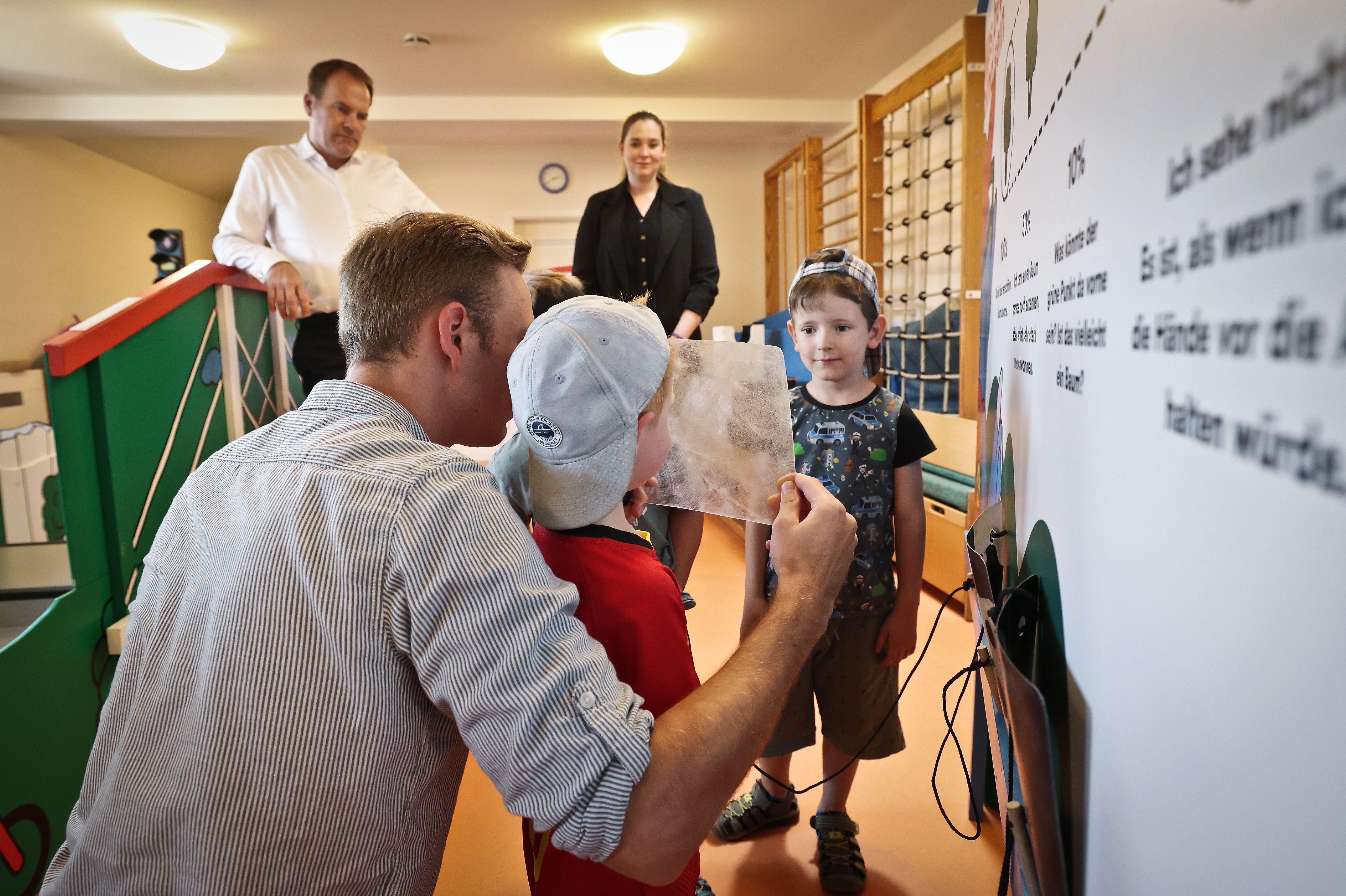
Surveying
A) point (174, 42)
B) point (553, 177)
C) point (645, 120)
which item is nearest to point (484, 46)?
point (174, 42)

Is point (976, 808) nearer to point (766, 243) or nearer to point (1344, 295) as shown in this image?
point (1344, 295)

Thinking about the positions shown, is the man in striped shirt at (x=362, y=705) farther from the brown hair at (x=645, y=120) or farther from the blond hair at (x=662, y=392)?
the brown hair at (x=645, y=120)

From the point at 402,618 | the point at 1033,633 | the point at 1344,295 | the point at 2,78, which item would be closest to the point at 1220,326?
the point at 1344,295

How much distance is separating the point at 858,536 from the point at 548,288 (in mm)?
901

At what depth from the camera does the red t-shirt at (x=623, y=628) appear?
2.87ft

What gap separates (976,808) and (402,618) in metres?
1.44

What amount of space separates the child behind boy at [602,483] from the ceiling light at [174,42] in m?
4.43

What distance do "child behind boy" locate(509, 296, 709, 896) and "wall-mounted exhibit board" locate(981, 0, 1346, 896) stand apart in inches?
17.0

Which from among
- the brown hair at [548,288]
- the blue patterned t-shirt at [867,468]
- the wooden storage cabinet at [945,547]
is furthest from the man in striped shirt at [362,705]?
the wooden storage cabinet at [945,547]

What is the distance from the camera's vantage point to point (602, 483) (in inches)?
35.4

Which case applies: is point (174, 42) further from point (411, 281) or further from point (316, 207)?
point (411, 281)

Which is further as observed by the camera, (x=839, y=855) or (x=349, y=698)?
(x=839, y=855)

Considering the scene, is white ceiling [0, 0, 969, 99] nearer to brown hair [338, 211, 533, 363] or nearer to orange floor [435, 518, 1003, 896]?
brown hair [338, 211, 533, 363]

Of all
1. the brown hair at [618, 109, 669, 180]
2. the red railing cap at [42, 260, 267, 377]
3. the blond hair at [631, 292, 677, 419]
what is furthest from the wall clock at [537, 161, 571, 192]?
the blond hair at [631, 292, 677, 419]
